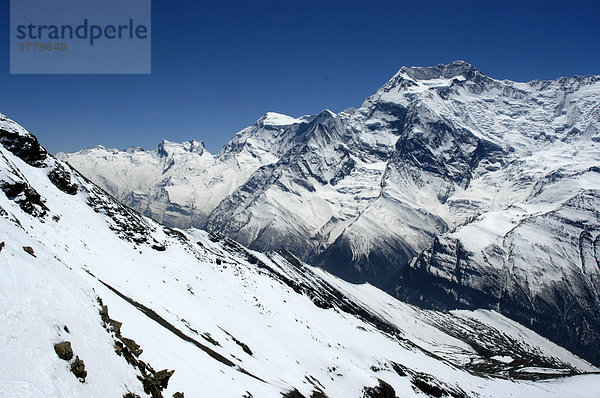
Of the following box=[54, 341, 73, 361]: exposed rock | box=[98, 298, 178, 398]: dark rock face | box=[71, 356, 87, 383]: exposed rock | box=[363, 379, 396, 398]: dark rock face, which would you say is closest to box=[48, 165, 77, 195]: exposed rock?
box=[98, 298, 178, 398]: dark rock face

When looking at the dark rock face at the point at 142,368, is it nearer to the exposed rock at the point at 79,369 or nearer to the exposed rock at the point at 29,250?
the exposed rock at the point at 79,369

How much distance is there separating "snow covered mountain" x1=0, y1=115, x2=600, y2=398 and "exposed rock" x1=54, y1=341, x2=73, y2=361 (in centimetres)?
4

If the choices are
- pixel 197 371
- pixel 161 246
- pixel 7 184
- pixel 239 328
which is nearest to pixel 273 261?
pixel 161 246

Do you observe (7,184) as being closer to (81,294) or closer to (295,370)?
(81,294)

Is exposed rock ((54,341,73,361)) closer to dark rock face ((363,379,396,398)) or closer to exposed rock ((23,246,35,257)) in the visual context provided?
exposed rock ((23,246,35,257))

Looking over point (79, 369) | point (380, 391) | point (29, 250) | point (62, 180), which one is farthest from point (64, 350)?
point (62, 180)

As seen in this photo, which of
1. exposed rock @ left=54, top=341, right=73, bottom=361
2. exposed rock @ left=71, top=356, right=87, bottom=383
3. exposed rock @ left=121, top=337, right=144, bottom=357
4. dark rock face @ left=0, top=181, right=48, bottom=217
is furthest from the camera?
dark rock face @ left=0, top=181, right=48, bottom=217

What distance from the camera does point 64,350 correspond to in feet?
41.8

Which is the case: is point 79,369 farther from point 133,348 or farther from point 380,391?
point 380,391

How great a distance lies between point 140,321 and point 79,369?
12.6m

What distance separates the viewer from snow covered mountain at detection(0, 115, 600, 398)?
13250mm

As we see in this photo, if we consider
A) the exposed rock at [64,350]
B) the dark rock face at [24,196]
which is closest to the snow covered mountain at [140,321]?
the exposed rock at [64,350]

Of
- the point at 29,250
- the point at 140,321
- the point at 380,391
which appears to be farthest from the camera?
the point at 380,391

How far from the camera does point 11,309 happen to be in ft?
42.6
